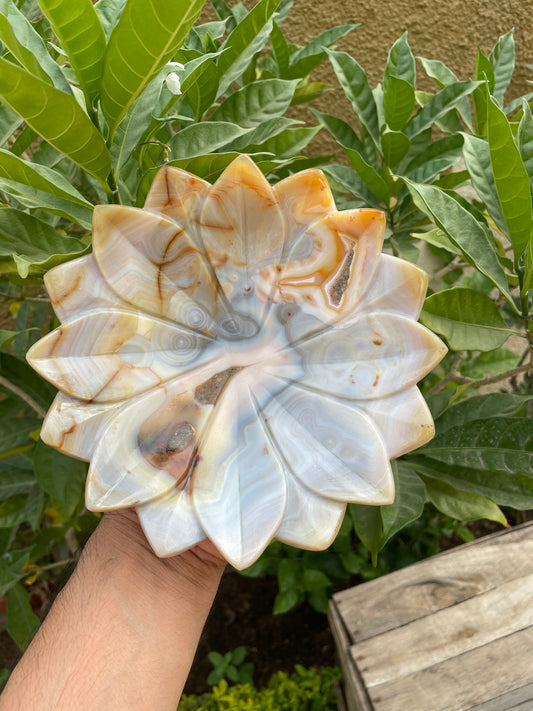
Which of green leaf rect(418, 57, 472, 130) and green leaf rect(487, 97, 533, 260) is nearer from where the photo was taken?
green leaf rect(487, 97, 533, 260)

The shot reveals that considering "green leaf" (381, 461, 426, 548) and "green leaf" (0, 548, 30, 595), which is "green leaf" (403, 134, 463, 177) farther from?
"green leaf" (0, 548, 30, 595)

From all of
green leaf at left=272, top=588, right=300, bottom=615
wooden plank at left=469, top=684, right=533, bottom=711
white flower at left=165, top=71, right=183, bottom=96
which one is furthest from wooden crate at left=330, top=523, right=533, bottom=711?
white flower at left=165, top=71, right=183, bottom=96

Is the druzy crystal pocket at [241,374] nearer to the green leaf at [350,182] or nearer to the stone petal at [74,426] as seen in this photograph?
the stone petal at [74,426]

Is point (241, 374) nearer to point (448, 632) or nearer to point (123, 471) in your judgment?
point (123, 471)

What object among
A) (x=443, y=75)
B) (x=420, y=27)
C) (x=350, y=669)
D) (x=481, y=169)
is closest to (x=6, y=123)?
(x=481, y=169)

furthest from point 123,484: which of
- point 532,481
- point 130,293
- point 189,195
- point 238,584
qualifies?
point 238,584

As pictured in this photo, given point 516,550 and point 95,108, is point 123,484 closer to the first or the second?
point 95,108
